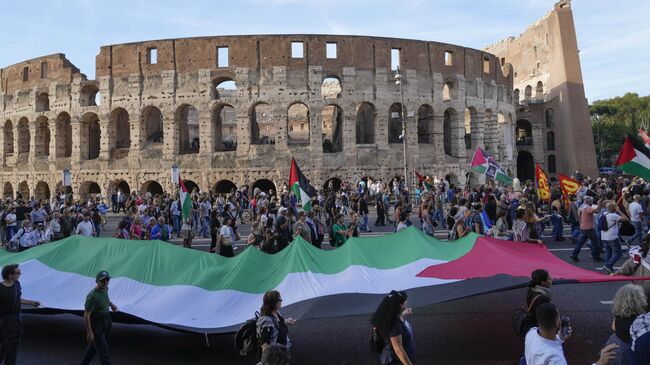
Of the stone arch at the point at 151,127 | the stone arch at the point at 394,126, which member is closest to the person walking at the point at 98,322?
the stone arch at the point at 151,127

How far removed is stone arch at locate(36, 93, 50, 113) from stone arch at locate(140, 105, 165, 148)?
758 centimetres

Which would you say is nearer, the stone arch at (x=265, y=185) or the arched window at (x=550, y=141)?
the stone arch at (x=265, y=185)

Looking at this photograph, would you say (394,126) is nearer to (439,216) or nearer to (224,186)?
(224,186)

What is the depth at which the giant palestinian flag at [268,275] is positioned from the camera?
6.98 m

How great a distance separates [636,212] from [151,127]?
31757mm

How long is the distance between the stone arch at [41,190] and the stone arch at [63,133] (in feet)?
8.51

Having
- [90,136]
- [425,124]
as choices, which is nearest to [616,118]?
[425,124]

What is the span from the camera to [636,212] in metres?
13.7

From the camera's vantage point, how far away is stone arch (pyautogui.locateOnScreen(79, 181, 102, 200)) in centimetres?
3425

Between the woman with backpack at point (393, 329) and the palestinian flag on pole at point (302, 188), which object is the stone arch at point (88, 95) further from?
the woman with backpack at point (393, 329)

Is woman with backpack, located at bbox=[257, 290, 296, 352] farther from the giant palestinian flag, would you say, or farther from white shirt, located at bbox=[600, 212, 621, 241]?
white shirt, located at bbox=[600, 212, 621, 241]

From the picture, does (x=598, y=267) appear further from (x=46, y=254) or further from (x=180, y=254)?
(x=46, y=254)

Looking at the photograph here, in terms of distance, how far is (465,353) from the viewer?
7000 millimetres

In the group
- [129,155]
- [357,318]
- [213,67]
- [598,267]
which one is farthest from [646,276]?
[129,155]
